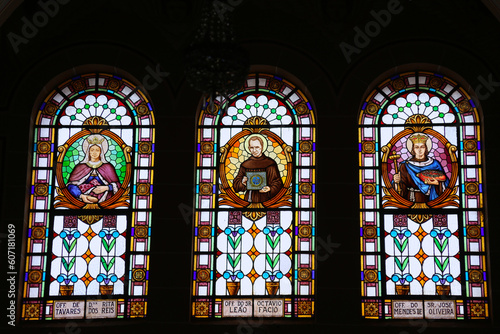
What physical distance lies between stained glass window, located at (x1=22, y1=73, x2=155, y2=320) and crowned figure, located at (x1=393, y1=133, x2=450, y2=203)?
3.12 m

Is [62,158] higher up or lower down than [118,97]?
lower down

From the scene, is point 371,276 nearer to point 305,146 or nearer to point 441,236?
point 441,236

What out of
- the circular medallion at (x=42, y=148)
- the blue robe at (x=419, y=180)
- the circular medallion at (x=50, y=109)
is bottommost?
the blue robe at (x=419, y=180)

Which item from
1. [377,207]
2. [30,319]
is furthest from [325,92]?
[30,319]

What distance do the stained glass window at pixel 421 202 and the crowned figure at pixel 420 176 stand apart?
12 mm

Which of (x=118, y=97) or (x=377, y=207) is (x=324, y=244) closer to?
(x=377, y=207)

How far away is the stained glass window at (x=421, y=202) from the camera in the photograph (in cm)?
1062

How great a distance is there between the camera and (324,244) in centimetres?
1069

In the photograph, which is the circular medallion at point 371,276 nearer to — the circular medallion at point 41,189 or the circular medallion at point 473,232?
the circular medallion at point 473,232

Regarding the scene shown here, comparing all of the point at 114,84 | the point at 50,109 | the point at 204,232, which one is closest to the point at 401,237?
the point at 204,232

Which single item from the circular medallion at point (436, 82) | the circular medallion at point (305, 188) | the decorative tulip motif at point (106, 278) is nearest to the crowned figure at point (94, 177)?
the decorative tulip motif at point (106, 278)

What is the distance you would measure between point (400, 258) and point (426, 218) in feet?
1.96

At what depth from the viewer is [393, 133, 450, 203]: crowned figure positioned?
1105cm

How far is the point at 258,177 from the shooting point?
11281 millimetres
